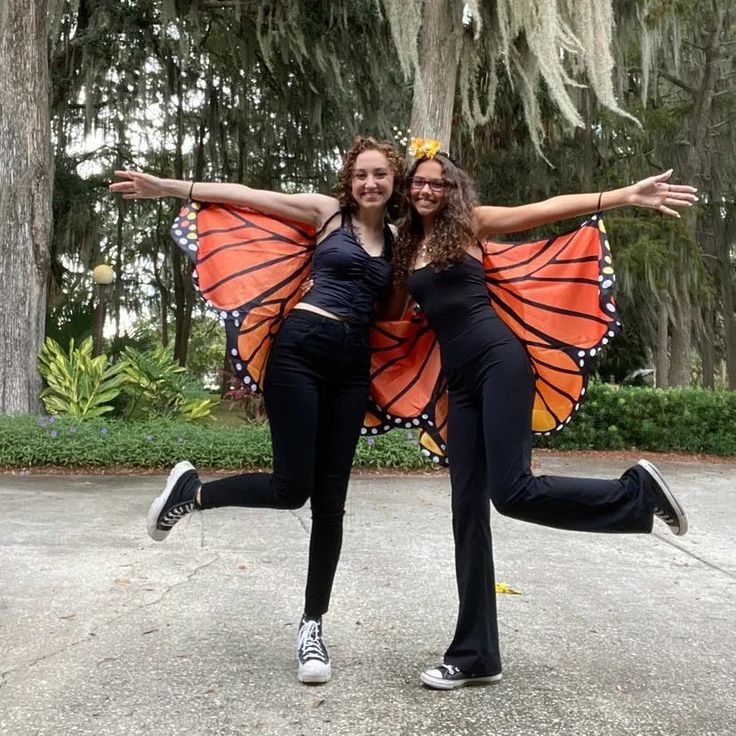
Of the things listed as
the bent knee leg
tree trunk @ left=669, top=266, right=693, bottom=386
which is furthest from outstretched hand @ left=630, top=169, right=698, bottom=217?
tree trunk @ left=669, top=266, right=693, bottom=386

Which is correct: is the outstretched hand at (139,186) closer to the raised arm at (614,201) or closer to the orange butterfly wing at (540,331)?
the orange butterfly wing at (540,331)

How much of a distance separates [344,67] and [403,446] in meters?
6.22

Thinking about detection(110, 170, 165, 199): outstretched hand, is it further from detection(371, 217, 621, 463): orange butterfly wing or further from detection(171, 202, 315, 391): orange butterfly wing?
detection(371, 217, 621, 463): orange butterfly wing

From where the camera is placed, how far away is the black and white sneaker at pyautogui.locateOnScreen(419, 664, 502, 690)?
235 cm

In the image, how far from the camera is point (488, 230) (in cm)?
267

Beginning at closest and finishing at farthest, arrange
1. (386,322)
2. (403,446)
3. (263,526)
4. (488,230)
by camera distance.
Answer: (488,230) → (386,322) → (263,526) → (403,446)

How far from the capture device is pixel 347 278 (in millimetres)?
2607

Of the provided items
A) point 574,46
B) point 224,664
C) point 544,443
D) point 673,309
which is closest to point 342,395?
point 224,664

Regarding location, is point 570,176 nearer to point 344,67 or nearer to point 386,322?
point 344,67

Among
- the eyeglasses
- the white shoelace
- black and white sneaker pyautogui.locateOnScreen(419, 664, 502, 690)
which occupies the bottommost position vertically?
black and white sneaker pyautogui.locateOnScreen(419, 664, 502, 690)

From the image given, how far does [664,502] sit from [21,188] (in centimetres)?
738

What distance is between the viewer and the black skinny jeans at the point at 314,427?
2.50 m

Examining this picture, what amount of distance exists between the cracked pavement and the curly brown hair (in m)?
1.61

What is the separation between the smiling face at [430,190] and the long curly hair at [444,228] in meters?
0.02
